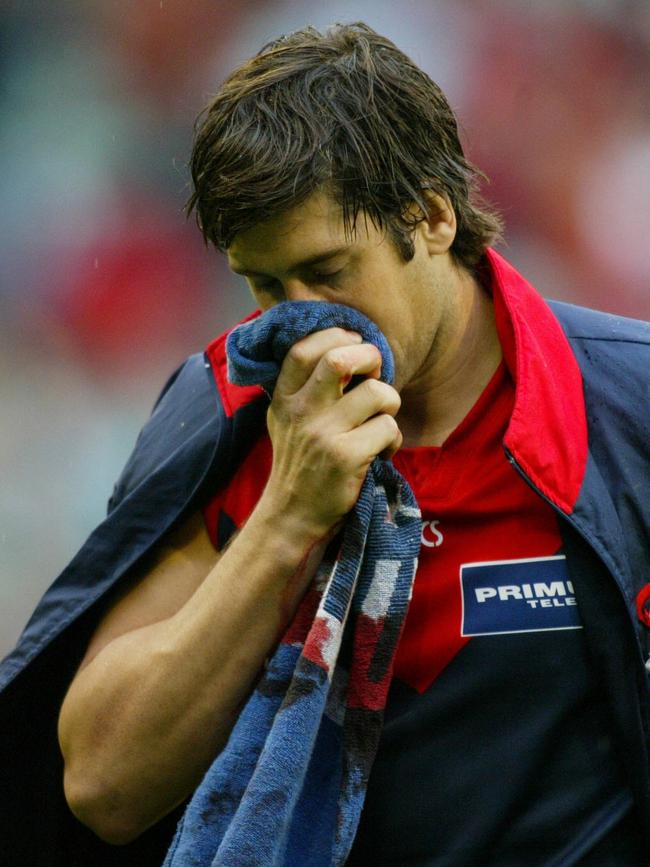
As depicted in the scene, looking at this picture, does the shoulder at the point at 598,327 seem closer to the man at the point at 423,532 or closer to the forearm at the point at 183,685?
the man at the point at 423,532

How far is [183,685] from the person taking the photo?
164 centimetres

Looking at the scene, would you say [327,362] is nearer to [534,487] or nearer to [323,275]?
[323,275]

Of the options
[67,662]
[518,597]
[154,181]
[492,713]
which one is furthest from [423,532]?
[154,181]

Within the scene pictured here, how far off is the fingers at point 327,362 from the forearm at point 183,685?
0.65 ft

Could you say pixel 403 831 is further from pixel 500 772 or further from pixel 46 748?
pixel 46 748

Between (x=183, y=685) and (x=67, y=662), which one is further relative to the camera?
(x=67, y=662)

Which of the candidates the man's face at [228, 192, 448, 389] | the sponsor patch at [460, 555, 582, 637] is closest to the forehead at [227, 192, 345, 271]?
the man's face at [228, 192, 448, 389]

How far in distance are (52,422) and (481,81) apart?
205 centimetres

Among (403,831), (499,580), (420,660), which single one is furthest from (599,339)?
(403,831)

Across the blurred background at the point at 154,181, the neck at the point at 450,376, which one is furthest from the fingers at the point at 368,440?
the blurred background at the point at 154,181

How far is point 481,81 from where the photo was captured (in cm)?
416

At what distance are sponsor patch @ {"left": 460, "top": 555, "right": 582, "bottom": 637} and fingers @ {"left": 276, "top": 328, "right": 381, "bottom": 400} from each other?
1.11 ft

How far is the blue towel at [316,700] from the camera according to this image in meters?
1.48

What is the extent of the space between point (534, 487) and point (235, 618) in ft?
1.55
